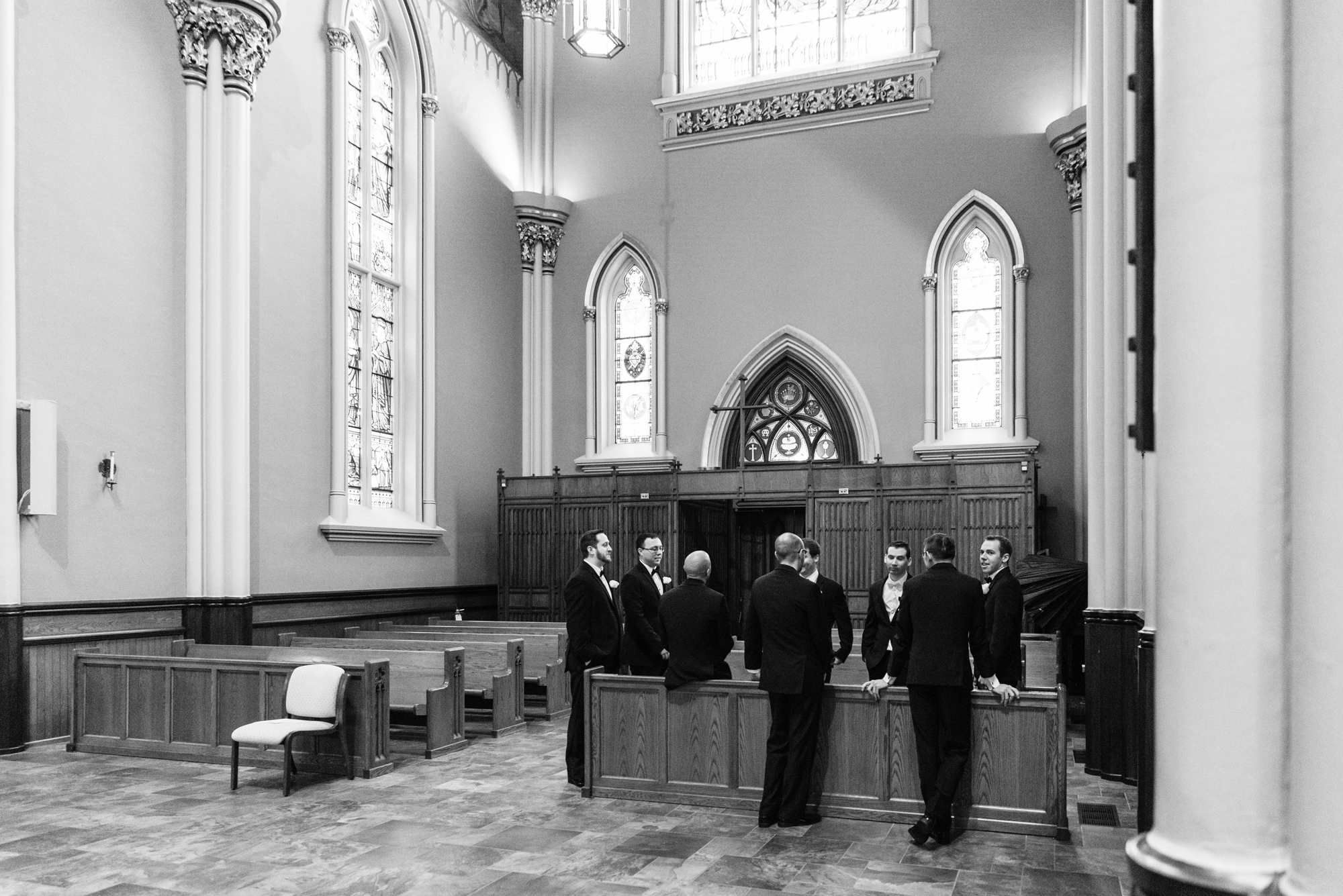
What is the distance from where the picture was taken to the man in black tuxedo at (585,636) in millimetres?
7711

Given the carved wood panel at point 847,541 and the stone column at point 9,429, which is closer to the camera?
the stone column at point 9,429

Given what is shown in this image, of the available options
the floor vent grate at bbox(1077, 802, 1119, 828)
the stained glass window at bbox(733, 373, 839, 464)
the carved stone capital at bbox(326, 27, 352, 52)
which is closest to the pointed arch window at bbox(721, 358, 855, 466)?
the stained glass window at bbox(733, 373, 839, 464)

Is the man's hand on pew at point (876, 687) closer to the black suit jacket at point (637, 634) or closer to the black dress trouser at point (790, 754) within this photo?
the black dress trouser at point (790, 754)

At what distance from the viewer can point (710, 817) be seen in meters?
6.88

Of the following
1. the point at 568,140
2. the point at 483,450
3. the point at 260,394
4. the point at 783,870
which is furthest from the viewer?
the point at 568,140

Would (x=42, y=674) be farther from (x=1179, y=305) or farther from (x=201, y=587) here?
(x=1179, y=305)

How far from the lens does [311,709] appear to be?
799cm

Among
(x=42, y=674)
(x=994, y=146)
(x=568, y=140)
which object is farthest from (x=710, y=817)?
(x=568, y=140)

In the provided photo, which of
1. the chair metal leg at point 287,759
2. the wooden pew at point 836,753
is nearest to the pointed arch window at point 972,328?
the wooden pew at point 836,753

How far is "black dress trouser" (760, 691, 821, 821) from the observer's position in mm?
6633

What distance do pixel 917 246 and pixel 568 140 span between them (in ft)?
18.6

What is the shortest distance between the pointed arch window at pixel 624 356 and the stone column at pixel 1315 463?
1407 cm

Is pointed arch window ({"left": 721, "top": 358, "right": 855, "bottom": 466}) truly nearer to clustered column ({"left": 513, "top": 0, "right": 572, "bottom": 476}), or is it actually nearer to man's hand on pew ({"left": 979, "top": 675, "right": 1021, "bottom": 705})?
clustered column ({"left": 513, "top": 0, "right": 572, "bottom": 476})

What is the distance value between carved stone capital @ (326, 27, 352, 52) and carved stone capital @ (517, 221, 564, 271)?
433cm
